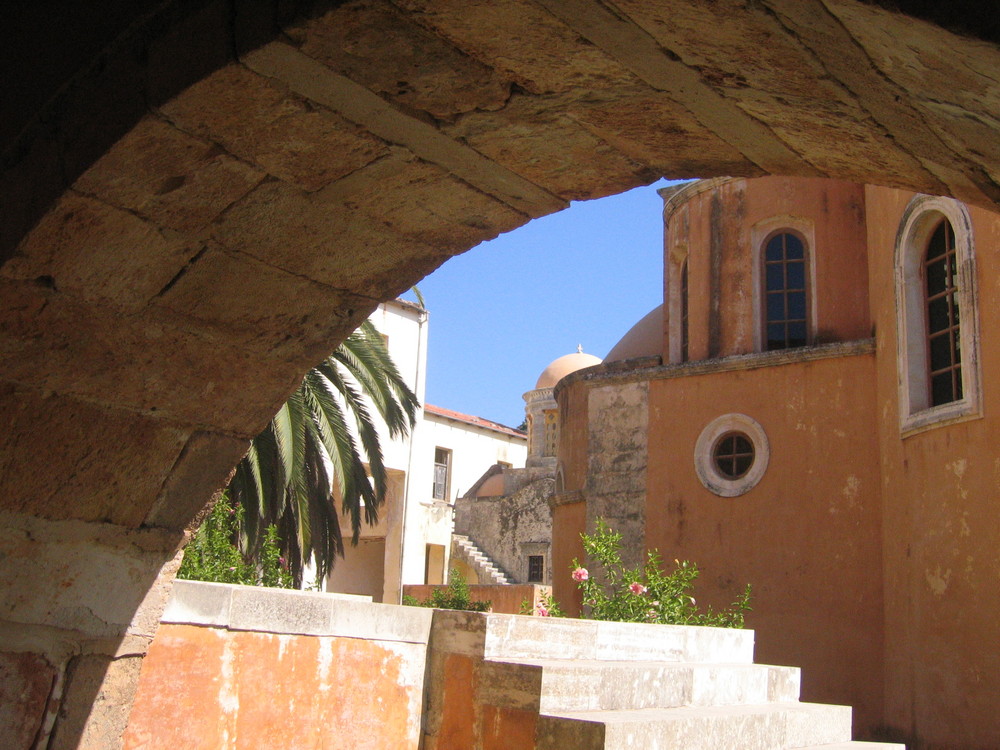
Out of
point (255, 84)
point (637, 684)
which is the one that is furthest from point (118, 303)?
point (637, 684)

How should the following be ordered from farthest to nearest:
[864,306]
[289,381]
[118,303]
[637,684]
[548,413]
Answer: [548,413] < [864,306] < [637,684] < [289,381] < [118,303]

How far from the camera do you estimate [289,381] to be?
140 inches

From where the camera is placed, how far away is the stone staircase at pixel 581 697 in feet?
16.3

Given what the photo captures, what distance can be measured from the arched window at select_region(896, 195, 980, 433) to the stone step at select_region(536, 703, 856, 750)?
4.64 metres

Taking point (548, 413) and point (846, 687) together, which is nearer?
point (846, 687)

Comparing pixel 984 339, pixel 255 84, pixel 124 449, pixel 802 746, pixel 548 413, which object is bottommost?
pixel 802 746

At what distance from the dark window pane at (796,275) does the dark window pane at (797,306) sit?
4.8 inches

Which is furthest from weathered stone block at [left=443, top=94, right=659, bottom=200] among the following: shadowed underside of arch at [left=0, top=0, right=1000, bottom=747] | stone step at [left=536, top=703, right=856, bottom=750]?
stone step at [left=536, top=703, right=856, bottom=750]

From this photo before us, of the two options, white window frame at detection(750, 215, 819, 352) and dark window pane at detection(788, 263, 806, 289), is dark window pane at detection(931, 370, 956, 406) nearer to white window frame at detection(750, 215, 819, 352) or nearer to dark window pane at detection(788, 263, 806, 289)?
white window frame at detection(750, 215, 819, 352)

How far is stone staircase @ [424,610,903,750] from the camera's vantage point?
16.3 ft

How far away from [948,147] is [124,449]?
Answer: 8.33 ft

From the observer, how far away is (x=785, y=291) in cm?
1489

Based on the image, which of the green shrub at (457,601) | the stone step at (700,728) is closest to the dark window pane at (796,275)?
the green shrub at (457,601)

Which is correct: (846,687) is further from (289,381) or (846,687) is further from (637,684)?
(289,381)
